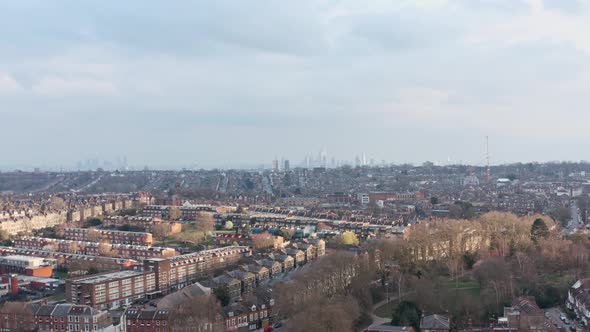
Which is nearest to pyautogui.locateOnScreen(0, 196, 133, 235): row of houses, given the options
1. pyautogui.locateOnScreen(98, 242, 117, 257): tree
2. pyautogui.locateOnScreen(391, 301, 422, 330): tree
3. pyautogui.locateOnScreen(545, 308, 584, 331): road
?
pyautogui.locateOnScreen(98, 242, 117, 257): tree

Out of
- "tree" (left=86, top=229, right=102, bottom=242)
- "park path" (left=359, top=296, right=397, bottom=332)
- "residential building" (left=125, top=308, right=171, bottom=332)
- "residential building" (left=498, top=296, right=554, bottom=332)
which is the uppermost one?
"tree" (left=86, top=229, right=102, bottom=242)

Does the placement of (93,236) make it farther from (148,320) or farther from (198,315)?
(198,315)

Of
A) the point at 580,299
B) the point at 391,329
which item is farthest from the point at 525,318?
the point at 391,329

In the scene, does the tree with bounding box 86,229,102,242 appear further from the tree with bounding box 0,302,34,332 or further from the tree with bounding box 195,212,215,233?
the tree with bounding box 0,302,34,332

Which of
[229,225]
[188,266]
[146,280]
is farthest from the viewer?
[229,225]

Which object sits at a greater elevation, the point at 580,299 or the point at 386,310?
the point at 580,299
